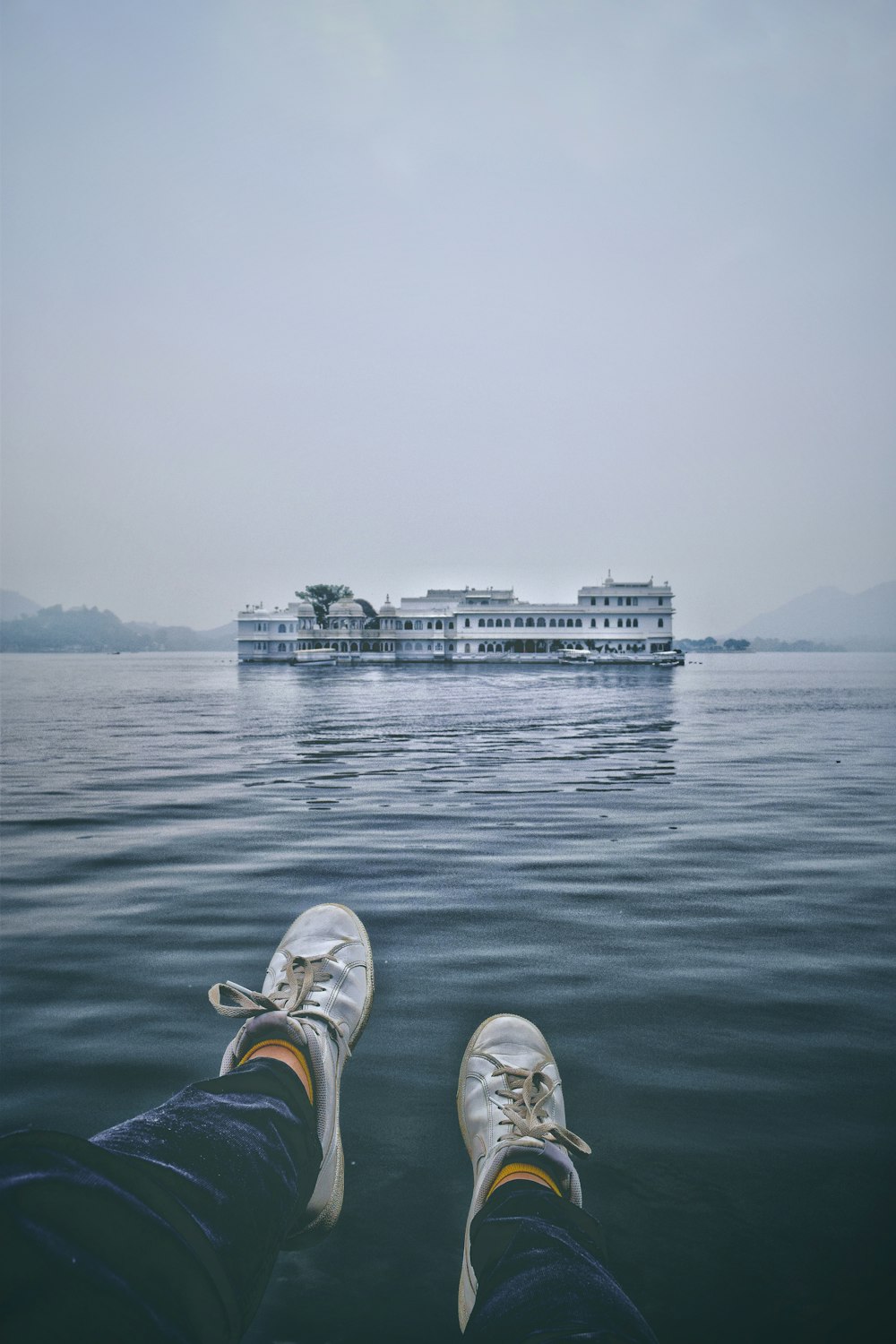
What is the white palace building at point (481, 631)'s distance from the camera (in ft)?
252

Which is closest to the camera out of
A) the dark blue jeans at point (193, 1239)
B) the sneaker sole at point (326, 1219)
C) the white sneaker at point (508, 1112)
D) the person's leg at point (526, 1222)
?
the dark blue jeans at point (193, 1239)

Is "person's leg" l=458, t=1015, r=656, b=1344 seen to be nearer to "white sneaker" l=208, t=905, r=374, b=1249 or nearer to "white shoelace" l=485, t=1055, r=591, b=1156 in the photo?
"white shoelace" l=485, t=1055, r=591, b=1156

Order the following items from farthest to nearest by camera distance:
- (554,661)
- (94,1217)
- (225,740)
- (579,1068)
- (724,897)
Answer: (554,661)
(225,740)
(724,897)
(579,1068)
(94,1217)

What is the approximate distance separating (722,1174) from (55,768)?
10749 mm

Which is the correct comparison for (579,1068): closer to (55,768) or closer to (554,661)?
(55,768)

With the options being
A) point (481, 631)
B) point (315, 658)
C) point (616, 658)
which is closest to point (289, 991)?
point (616, 658)

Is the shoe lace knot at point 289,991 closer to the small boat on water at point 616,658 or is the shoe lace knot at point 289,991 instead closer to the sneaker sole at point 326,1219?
the sneaker sole at point 326,1219

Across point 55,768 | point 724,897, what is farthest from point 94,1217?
point 55,768

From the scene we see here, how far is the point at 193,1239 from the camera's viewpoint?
138cm

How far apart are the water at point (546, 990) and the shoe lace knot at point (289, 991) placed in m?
0.30

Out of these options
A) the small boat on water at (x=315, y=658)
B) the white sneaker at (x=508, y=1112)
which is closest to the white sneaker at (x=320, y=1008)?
the white sneaker at (x=508, y=1112)

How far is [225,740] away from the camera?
15477 mm

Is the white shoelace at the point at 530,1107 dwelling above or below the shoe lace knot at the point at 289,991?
below

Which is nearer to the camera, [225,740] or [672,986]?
[672,986]
